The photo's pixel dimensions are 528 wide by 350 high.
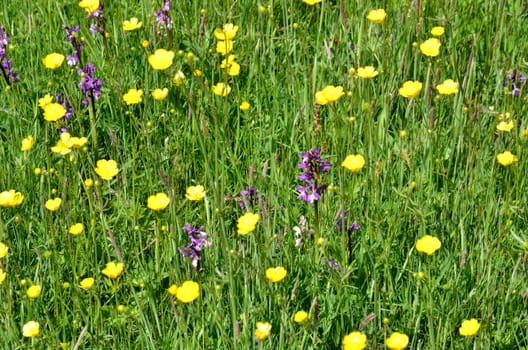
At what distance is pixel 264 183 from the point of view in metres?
2.50

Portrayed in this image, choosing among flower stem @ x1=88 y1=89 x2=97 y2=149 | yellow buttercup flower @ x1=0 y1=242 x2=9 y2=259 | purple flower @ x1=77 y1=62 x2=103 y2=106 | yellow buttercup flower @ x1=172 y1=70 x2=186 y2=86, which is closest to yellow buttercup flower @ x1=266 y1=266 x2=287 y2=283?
yellow buttercup flower @ x1=172 y1=70 x2=186 y2=86

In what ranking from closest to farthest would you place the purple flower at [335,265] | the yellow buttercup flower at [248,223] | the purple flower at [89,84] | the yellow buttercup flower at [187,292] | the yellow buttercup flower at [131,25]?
the yellow buttercup flower at [187,292], the yellow buttercup flower at [248,223], the purple flower at [335,265], the purple flower at [89,84], the yellow buttercup flower at [131,25]

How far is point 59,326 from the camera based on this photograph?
223 cm

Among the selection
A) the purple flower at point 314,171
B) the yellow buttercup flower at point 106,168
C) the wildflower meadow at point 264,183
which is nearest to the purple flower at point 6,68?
the wildflower meadow at point 264,183

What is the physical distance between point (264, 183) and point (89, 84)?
0.86 meters

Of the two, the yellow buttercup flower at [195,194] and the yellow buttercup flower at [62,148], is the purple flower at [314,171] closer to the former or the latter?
the yellow buttercup flower at [195,194]

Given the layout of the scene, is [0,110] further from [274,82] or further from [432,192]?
[432,192]

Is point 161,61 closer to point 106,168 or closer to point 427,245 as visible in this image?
point 106,168

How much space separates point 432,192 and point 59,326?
3.90 feet

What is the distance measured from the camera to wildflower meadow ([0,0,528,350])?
214 centimetres

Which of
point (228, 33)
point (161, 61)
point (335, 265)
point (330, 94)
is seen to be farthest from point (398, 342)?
point (228, 33)

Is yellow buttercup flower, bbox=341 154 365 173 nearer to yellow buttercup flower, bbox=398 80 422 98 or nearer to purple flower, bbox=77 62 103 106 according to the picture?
yellow buttercup flower, bbox=398 80 422 98

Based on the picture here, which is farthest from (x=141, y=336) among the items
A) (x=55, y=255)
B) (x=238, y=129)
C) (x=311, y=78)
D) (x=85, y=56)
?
(x=85, y=56)

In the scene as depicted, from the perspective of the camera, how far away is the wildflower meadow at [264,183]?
214 centimetres
